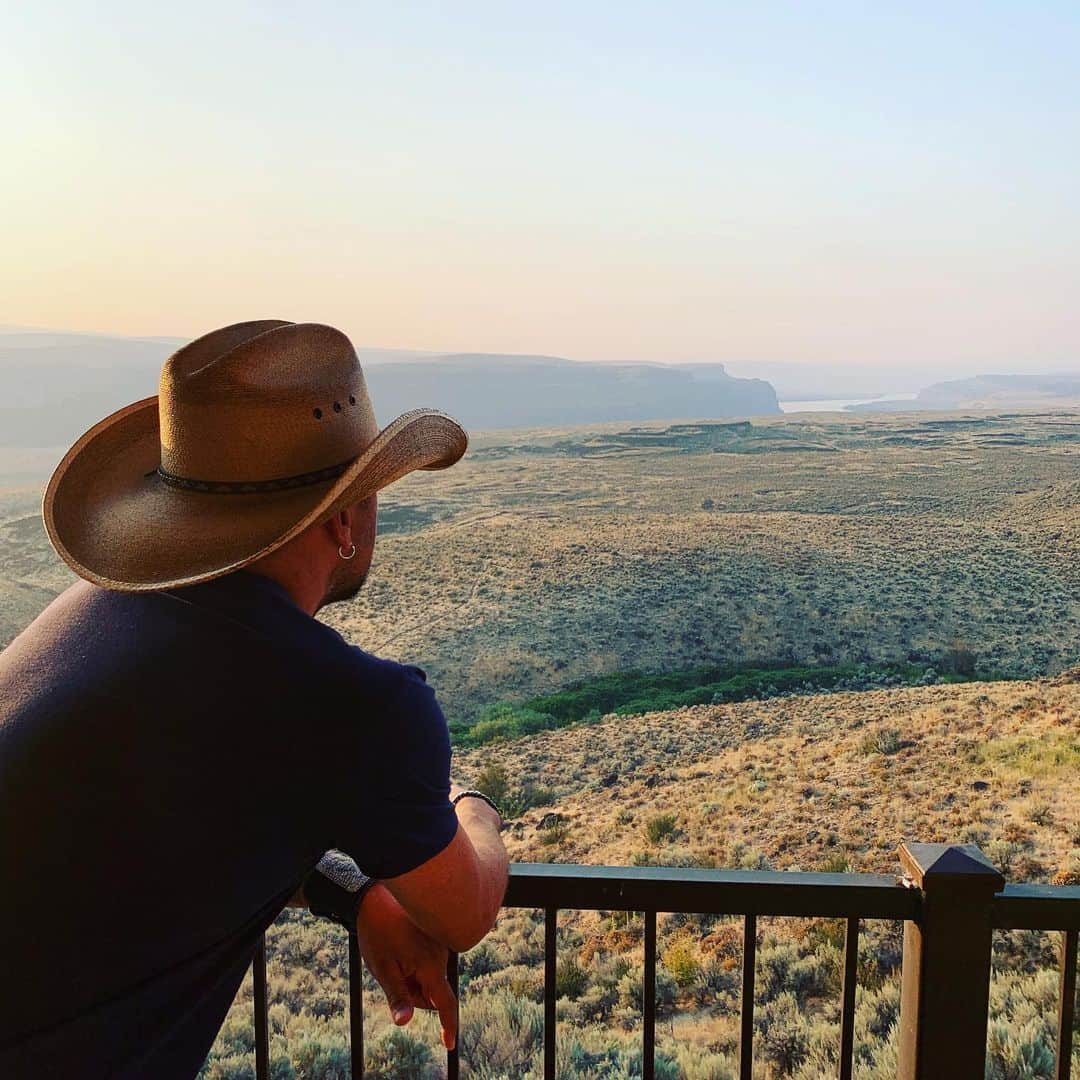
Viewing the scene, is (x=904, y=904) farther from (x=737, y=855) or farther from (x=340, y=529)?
(x=737, y=855)

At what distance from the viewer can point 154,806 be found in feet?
3.81

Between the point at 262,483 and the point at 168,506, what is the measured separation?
0.49 feet

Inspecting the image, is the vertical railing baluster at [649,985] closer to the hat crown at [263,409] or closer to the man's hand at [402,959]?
the man's hand at [402,959]

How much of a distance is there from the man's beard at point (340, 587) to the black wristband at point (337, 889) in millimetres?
429

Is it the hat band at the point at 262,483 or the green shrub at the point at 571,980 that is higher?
the hat band at the point at 262,483

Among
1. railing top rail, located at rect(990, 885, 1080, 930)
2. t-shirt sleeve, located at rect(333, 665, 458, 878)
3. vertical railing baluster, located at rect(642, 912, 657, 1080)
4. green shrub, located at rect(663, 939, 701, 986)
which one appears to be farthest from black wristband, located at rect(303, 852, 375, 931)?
green shrub, located at rect(663, 939, 701, 986)

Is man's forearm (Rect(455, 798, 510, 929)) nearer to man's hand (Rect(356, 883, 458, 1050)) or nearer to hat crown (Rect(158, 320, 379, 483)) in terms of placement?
man's hand (Rect(356, 883, 458, 1050))

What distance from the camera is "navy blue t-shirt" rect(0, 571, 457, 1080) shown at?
3.79 feet

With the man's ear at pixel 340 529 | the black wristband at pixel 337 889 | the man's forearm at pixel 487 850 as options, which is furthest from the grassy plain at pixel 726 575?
the man's ear at pixel 340 529

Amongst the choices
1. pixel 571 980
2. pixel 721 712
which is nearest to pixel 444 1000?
pixel 571 980

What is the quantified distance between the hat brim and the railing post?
1067mm

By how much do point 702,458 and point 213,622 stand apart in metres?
78.5

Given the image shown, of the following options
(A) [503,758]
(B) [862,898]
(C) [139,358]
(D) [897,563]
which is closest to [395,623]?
(A) [503,758]

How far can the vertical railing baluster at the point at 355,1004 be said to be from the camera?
1752 millimetres
